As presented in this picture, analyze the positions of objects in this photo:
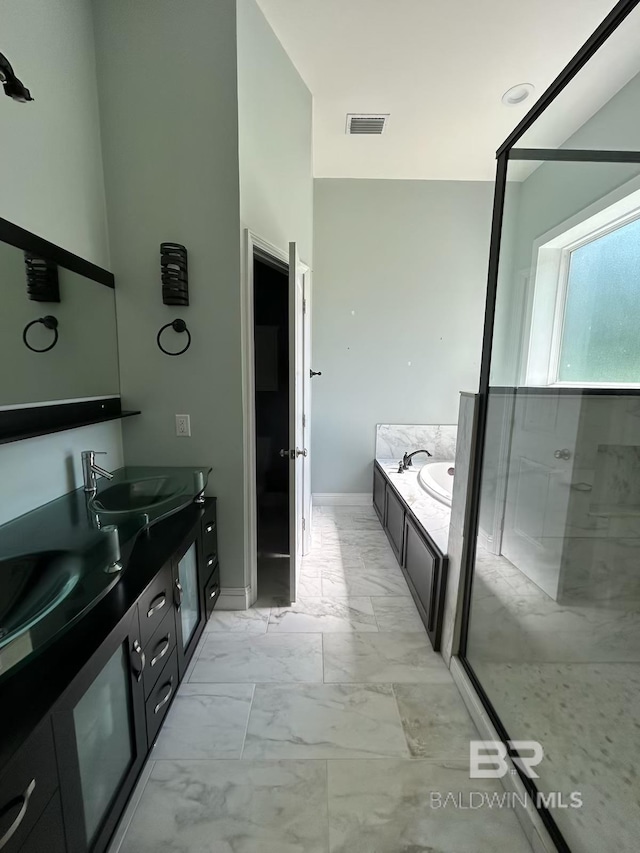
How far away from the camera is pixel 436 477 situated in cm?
333

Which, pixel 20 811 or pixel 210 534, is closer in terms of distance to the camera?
pixel 20 811

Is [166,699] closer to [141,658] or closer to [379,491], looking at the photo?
[141,658]

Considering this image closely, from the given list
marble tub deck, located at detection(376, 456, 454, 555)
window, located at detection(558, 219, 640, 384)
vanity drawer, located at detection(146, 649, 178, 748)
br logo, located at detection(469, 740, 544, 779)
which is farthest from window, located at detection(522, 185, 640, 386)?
vanity drawer, located at detection(146, 649, 178, 748)

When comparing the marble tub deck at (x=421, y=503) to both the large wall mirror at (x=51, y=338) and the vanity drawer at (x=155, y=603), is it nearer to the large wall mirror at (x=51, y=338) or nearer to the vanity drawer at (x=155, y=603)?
the vanity drawer at (x=155, y=603)

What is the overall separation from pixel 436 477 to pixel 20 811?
3.16 metres

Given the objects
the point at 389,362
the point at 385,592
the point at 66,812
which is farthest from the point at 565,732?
the point at 389,362

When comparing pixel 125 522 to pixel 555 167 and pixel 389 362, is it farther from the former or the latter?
pixel 389 362

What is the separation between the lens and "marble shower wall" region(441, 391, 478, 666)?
5.34 feet

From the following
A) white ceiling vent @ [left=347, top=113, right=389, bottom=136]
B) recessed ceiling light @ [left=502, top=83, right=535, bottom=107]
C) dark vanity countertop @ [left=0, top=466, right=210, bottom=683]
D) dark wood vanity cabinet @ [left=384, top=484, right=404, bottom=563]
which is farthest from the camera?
dark wood vanity cabinet @ [left=384, top=484, right=404, bottom=563]

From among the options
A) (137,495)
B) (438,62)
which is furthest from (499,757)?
(438,62)

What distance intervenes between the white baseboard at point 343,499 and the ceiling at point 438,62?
3061 mm

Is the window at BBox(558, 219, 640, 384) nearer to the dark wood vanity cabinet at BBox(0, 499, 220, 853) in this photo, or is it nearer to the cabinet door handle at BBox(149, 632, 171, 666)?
the dark wood vanity cabinet at BBox(0, 499, 220, 853)

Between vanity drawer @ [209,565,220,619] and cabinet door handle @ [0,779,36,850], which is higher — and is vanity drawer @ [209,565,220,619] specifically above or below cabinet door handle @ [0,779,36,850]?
below

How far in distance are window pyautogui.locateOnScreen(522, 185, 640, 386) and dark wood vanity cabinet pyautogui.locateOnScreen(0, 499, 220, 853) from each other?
1764 millimetres
